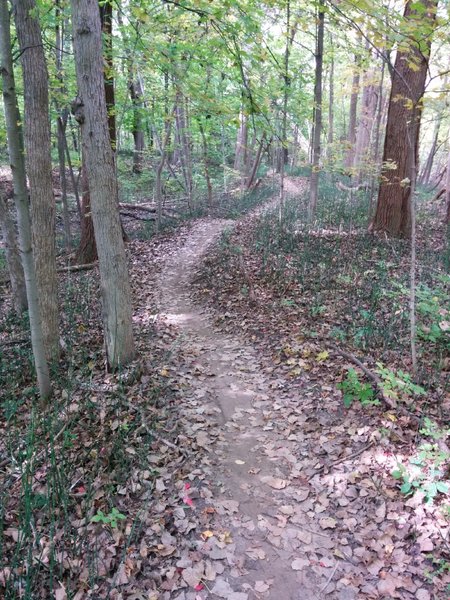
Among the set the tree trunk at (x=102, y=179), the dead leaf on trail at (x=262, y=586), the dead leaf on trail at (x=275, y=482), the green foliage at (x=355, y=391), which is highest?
the tree trunk at (x=102, y=179)

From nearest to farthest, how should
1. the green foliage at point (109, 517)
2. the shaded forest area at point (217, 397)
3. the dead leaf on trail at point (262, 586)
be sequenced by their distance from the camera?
the dead leaf on trail at point (262, 586) → the shaded forest area at point (217, 397) → the green foliage at point (109, 517)

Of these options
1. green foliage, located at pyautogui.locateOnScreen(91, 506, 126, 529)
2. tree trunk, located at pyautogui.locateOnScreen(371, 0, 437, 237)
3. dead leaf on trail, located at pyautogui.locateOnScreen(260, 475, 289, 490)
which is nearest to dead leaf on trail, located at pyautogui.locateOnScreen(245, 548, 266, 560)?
dead leaf on trail, located at pyautogui.locateOnScreen(260, 475, 289, 490)

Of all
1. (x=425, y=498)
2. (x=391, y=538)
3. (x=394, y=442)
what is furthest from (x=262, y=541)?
(x=394, y=442)

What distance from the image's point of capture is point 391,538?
9.12 ft

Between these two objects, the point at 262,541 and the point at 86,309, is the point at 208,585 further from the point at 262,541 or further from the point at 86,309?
the point at 86,309

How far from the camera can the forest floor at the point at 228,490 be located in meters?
2.58

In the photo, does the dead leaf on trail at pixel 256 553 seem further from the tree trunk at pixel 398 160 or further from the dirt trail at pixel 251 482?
the tree trunk at pixel 398 160

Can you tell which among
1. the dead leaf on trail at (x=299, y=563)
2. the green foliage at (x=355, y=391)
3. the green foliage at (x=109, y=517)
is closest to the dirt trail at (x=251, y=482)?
the dead leaf on trail at (x=299, y=563)

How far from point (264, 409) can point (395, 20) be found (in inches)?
165

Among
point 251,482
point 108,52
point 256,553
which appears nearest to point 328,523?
point 256,553

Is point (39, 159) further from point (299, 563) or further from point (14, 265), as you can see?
point (299, 563)

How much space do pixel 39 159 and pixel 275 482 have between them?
15.3 ft

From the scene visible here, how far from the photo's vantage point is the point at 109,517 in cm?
290

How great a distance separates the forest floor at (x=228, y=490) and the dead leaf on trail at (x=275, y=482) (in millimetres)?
12
